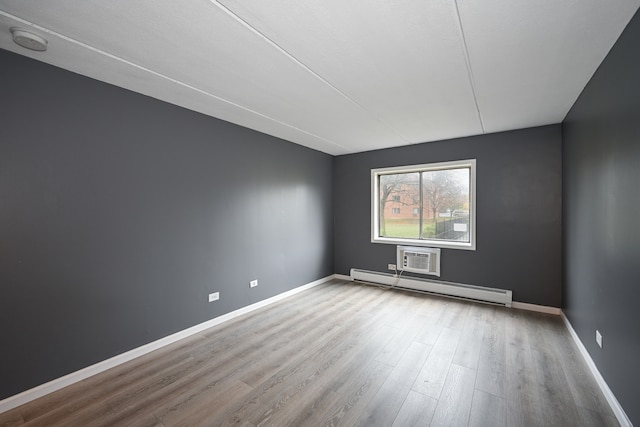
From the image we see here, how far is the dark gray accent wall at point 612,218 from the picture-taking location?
1.59 m

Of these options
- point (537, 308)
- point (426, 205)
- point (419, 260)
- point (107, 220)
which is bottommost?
point (537, 308)

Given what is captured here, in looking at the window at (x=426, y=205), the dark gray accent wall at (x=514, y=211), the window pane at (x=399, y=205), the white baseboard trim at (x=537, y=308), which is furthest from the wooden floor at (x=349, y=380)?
the window pane at (x=399, y=205)

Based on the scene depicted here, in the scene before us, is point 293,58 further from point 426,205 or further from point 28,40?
point 426,205

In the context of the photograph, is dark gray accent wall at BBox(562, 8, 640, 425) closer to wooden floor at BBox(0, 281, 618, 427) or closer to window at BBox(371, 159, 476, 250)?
wooden floor at BBox(0, 281, 618, 427)

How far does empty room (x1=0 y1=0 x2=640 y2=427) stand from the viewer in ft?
5.59

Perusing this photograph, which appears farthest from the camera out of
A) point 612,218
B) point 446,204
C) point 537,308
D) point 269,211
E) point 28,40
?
point 446,204

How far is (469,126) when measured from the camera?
367 centimetres

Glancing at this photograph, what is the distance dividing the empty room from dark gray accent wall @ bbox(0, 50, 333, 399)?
16mm

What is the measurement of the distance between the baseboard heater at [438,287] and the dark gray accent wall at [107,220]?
2.19 meters

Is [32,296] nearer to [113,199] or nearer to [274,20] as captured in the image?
[113,199]

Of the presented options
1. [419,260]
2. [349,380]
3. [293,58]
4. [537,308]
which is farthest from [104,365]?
[537,308]

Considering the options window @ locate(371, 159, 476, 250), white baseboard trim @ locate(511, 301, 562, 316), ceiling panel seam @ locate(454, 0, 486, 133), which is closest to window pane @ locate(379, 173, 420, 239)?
window @ locate(371, 159, 476, 250)

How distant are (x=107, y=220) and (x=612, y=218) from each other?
13.4 feet

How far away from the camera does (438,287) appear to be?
434cm
